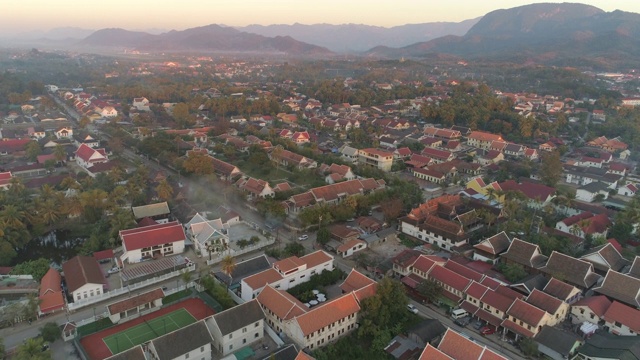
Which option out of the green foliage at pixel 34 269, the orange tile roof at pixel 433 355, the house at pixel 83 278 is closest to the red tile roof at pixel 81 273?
the house at pixel 83 278

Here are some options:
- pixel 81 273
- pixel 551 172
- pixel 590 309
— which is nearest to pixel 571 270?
pixel 590 309

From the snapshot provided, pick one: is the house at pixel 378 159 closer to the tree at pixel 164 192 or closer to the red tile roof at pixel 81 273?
the tree at pixel 164 192

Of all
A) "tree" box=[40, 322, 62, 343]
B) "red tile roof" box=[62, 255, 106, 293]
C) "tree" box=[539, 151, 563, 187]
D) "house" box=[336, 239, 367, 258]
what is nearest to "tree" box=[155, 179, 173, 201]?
"red tile roof" box=[62, 255, 106, 293]

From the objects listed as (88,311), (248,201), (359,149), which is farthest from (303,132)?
(88,311)

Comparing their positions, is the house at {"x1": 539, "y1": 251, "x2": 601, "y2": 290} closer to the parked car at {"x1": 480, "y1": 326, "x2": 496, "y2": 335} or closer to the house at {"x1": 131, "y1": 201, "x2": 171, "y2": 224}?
the parked car at {"x1": 480, "y1": 326, "x2": 496, "y2": 335}

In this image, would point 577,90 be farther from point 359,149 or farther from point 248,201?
point 248,201

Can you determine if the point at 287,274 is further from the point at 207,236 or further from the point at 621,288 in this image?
the point at 621,288

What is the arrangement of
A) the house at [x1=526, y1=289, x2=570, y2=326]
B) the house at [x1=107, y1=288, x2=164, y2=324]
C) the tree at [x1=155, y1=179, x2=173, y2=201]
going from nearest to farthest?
the house at [x1=526, y1=289, x2=570, y2=326] < the house at [x1=107, y1=288, x2=164, y2=324] < the tree at [x1=155, y1=179, x2=173, y2=201]
